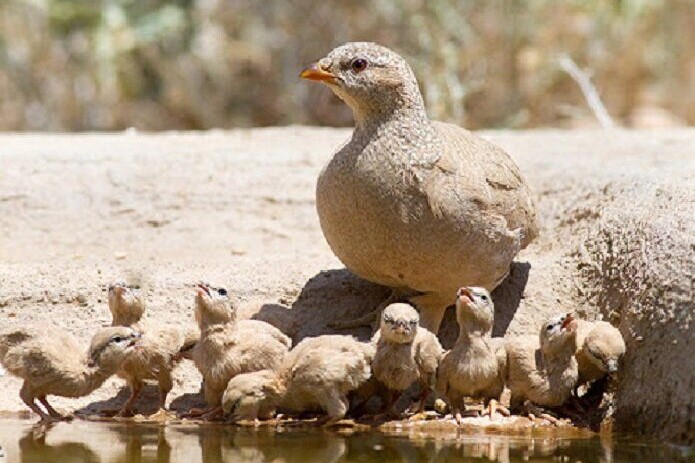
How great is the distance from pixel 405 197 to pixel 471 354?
903mm

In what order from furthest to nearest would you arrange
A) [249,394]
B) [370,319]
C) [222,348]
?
1. [370,319]
2. [222,348]
3. [249,394]

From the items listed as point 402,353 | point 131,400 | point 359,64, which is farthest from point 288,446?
point 359,64

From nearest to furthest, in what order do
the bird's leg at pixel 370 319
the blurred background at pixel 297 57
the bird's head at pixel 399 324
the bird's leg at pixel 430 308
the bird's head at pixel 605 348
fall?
the bird's head at pixel 399 324 < the bird's head at pixel 605 348 < the bird's leg at pixel 430 308 < the bird's leg at pixel 370 319 < the blurred background at pixel 297 57

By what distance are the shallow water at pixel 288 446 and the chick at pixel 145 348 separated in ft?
1.27

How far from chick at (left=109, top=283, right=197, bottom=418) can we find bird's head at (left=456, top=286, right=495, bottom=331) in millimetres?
1507

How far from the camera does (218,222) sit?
10.4 metres

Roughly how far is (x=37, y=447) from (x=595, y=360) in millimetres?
2891

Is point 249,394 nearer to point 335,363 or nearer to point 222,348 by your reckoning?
point 222,348

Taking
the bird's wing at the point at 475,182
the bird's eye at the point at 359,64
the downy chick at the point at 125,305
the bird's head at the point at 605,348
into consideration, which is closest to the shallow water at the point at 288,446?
the bird's head at the point at 605,348

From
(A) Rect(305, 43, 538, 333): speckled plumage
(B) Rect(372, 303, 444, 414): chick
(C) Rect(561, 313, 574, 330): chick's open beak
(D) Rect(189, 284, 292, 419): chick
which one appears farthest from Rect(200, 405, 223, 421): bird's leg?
(C) Rect(561, 313, 574, 330): chick's open beak

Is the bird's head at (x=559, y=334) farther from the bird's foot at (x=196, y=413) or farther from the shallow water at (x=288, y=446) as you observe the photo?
the bird's foot at (x=196, y=413)

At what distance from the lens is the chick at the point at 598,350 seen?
7.75m

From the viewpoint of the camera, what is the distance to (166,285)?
8992mm

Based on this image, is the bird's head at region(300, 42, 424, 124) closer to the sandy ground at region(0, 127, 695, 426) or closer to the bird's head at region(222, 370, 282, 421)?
the sandy ground at region(0, 127, 695, 426)
